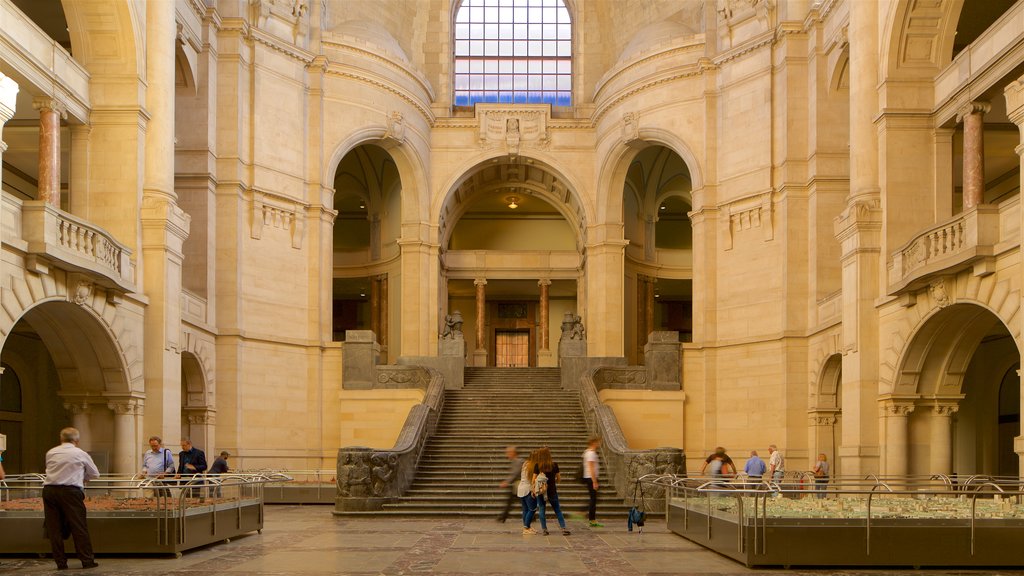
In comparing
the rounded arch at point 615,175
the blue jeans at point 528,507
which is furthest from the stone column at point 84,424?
the rounded arch at point 615,175

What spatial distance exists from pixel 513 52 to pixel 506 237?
7265 millimetres

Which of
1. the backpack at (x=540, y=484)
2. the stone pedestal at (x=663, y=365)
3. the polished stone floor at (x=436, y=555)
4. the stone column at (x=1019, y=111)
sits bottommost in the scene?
the polished stone floor at (x=436, y=555)

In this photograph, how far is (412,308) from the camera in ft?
109

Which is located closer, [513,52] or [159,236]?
[159,236]

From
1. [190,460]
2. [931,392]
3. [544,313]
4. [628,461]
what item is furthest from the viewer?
[544,313]

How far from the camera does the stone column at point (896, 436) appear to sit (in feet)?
60.3

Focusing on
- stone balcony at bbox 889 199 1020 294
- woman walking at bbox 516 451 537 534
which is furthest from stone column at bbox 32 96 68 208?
stone balcony at bbox 889 199 1020 294

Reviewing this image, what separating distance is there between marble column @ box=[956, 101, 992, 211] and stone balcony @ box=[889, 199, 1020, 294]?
1128mm

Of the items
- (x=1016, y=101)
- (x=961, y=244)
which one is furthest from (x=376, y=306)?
(x=1016, y=101)

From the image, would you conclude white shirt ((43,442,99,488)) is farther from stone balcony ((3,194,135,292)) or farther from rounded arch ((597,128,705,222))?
rounded arch ((597,128,705,222))

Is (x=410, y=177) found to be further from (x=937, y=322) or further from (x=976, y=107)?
(x=937, y=322)

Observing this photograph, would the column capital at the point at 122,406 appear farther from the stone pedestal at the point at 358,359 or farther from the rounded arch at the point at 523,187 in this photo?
the rounded arch at the point at 523,187

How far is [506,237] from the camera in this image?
135ft

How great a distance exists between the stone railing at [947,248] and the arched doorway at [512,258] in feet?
59.6
